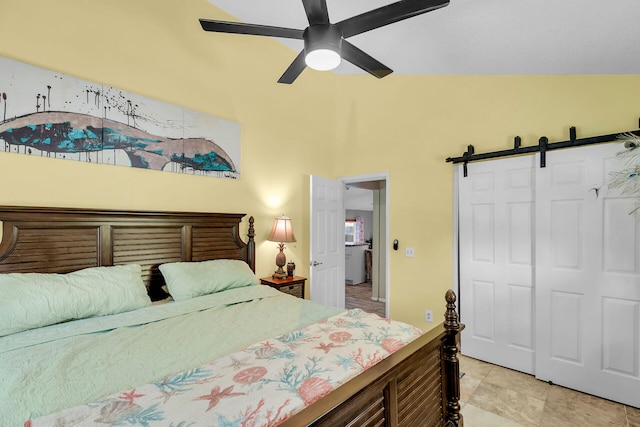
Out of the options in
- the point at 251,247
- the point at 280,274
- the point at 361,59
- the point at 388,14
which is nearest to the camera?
the point at 388,14

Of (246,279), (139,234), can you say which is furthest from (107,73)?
(246,279)

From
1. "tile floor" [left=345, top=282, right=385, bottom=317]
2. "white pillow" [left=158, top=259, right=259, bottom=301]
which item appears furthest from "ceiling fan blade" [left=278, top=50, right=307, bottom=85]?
"tile floor" [left=345, top=282, right=385, bottom=317]

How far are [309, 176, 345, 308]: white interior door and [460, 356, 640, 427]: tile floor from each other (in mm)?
1797

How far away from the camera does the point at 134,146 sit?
8.49 ft

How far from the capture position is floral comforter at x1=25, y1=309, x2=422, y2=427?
0.95 metres

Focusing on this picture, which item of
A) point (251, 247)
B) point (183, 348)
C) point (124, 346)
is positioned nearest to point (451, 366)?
point (183, 348)

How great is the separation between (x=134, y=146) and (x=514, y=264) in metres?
3.50

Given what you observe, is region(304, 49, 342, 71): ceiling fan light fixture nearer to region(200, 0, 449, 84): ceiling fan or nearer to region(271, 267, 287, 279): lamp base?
region(200, 0, 449, 84): ceiling fan

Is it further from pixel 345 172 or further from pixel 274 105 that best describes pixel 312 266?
pixel 274 105

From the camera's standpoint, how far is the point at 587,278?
8.34 ft

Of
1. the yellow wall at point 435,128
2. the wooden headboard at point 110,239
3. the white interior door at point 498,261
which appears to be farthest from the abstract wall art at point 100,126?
the white interior door at point 498,261

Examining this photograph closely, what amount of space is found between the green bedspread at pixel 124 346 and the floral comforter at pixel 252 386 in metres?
0.14

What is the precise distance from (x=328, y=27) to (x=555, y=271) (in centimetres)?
265

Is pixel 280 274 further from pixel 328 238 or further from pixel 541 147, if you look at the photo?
pixel 541 147
